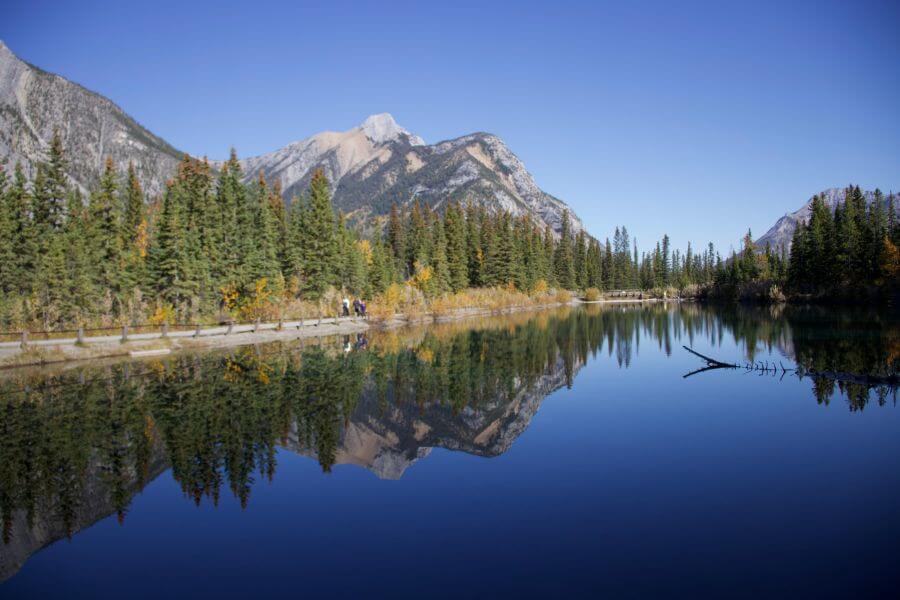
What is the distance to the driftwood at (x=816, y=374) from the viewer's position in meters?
21.6

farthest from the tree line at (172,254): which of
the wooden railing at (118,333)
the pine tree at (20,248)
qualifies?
the wooden railing at (118,333)

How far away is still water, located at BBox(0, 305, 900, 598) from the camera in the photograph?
354 inches

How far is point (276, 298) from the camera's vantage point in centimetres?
5194

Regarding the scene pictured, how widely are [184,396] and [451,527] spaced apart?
14743 millimetres

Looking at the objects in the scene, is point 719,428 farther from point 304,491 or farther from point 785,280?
point 785,280

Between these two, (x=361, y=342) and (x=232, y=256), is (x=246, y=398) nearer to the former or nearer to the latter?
(x=361, y=342)

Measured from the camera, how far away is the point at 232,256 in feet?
161

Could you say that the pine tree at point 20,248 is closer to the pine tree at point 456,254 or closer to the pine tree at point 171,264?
the pine tree at point 171,264

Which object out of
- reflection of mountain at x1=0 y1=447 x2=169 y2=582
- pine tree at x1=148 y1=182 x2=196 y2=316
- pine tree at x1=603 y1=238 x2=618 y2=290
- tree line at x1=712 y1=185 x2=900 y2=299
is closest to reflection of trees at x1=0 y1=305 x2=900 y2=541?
reflection of mountain at x1=0 y1=447 x2=169 y2=582

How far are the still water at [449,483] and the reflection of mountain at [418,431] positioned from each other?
0.36ft

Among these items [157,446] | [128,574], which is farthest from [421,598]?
[157,446]

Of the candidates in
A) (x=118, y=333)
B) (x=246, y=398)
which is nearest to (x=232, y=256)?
(x=118, y=333)

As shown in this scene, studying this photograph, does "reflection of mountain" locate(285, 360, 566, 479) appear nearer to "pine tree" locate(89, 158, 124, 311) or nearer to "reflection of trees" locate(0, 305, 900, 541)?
"reflection of trees" locate(0, 305, 900, 541)

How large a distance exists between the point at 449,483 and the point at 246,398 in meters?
10.7
